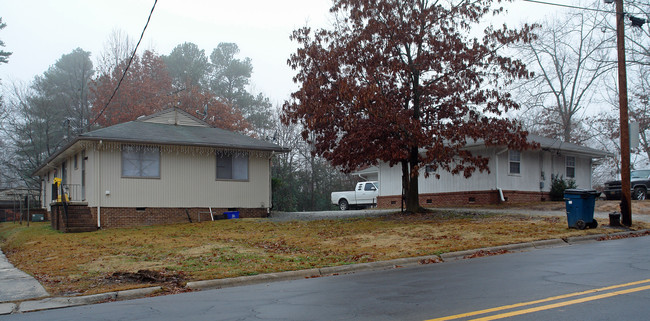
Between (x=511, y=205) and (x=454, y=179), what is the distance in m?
3.99

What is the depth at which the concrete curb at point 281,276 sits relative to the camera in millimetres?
8289

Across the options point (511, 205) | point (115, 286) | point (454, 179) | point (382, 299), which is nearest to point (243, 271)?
point (115, 286)

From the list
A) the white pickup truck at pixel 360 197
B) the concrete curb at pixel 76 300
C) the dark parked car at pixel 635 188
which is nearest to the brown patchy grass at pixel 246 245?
the concrete curb at pixel 76 300

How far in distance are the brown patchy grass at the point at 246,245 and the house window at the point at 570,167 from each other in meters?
12.3

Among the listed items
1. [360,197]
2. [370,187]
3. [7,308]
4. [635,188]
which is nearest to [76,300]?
[7,308]

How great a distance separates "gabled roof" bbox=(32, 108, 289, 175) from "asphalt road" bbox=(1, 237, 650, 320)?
13974mm

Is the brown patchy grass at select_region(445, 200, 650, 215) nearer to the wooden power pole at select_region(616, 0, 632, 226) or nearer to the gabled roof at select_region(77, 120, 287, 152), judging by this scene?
the wooden power pole at select_region(616, 0, 632, 226)

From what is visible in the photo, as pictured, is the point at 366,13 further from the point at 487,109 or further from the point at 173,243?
the point at 173,243

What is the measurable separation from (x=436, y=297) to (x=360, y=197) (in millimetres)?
27557

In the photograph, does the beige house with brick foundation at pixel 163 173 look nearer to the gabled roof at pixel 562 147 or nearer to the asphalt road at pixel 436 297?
the asphalt road at pixel 436 297

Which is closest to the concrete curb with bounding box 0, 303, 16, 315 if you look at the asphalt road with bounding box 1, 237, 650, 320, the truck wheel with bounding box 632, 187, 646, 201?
the asphalt road with bounding box 1, 237, 650, 320

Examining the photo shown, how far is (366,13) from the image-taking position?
64.6ft

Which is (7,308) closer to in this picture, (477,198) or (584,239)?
(584,239)

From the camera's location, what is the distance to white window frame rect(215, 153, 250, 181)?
2386cm
